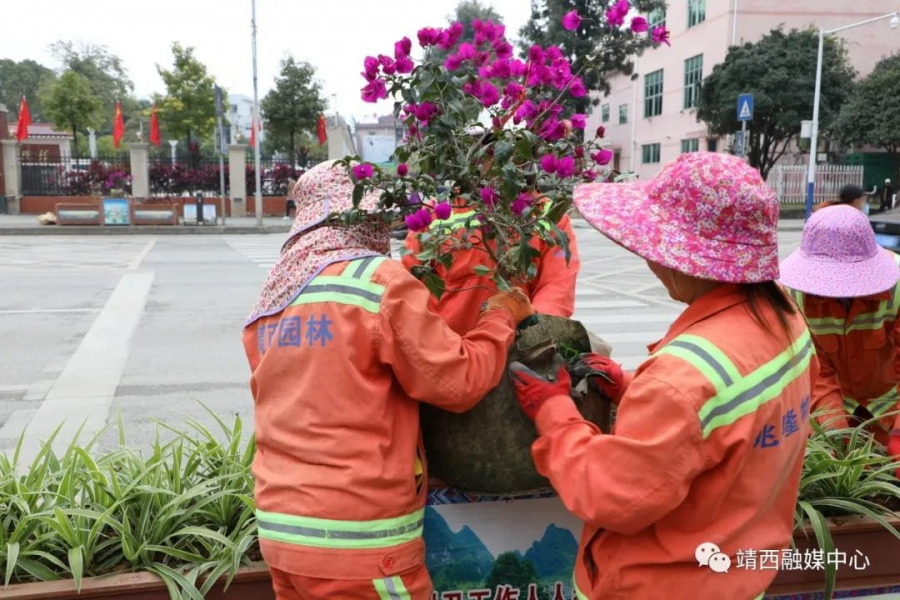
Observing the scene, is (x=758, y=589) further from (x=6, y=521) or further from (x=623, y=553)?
(x=6, y=521)

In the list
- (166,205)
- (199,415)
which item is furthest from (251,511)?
(166,205)

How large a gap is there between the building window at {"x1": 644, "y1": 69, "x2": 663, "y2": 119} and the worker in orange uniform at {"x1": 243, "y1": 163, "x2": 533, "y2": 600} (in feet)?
132

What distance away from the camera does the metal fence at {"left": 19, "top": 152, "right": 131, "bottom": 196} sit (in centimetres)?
2569

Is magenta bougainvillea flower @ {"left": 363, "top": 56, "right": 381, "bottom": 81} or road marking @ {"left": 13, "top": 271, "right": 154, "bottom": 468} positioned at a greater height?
magenta bougainvillea flower @ {"left": 363, "top": 56, "right": 381, "bottom": 81}

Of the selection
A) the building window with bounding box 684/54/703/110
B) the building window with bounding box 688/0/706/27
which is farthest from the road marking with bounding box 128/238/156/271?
the building window with bounding box 688/0/706/27

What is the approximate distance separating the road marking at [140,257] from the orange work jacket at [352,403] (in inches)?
487

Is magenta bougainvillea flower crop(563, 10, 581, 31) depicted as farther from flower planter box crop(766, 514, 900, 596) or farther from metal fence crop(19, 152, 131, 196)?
metal fence crop(19, 152, 131, 196)

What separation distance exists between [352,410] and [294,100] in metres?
30.7

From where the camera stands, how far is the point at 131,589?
214 cm

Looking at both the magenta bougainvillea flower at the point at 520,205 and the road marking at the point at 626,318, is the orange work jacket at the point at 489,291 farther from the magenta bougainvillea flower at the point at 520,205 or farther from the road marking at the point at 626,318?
the road marking at the point at 626,318

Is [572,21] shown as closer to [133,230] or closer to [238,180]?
[133,230]

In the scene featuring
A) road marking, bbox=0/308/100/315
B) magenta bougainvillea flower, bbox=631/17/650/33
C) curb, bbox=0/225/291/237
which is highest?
magenta bougainvillea flower, bbox=631/17/650/33

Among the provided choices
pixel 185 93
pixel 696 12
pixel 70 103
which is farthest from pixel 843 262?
pixel 696 12

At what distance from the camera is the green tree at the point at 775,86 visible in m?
28.0
